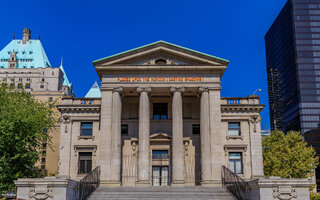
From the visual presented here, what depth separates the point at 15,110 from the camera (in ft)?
107

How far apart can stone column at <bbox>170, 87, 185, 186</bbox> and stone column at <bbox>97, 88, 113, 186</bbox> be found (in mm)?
6181

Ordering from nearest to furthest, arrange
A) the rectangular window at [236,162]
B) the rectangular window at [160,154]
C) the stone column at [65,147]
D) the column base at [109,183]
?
the column base at [109,183] < the stone column at [65,147] < the rectangular window at [236,162] < the rectangular window at [160,154]

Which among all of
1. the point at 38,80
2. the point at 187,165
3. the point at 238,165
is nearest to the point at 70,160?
the point at 187,165

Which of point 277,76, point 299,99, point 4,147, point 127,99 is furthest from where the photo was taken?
point 277,76

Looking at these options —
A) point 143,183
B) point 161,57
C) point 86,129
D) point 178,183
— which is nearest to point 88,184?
point 143,183

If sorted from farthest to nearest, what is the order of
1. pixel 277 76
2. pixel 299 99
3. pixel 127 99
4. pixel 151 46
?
pixel 277 76, pixel 299 99, pixel 127 99, pixel 151 46

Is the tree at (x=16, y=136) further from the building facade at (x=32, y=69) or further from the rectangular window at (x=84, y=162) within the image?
the building facade at (x=32, y=69)

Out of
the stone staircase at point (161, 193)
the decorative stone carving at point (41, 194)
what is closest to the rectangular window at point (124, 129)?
the stone staircase at point (161, 193)

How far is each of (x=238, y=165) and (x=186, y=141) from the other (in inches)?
237

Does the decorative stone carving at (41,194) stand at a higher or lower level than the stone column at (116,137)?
lower

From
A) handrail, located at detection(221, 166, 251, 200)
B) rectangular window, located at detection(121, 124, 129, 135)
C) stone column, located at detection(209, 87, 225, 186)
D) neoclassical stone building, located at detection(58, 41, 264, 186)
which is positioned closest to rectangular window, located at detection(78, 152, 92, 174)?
neoclassical stone building, located at detection(58, 41, 264, 186)

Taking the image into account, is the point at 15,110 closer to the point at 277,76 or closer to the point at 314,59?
the point at 314,59

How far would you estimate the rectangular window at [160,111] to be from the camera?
1613 inches

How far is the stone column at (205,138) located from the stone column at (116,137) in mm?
8043
